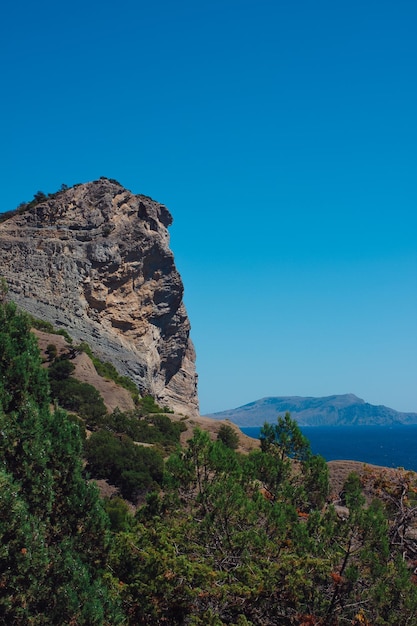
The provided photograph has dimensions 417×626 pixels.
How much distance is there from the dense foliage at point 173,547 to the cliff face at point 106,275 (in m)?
35.1

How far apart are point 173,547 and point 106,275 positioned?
4054 cm

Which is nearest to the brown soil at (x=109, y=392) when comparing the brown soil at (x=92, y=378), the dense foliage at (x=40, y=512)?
the brown soil at (x=92, y=378)

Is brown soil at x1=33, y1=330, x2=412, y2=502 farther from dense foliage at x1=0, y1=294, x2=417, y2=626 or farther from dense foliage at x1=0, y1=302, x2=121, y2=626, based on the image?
dense foliage at x1=0, y1=302, x2=121, y2=626

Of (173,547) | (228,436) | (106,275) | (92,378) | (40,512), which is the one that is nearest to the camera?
(40,512)

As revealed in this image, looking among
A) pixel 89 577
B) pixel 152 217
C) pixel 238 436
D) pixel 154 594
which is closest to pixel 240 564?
pixel 154 594

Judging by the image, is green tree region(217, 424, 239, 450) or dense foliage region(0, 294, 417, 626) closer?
dense foliage region(0, 294, 417, 626)

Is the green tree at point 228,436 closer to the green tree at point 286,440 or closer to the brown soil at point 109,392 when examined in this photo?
the brown soil at point 109,392

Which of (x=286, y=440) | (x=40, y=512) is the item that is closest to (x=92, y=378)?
(x=286, y=440)

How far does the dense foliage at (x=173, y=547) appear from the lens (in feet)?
32.4

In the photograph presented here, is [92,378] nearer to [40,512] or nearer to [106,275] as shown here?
[106,275]

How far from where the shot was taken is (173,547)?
13.1 m

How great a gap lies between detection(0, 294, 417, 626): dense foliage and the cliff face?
35.1 meters

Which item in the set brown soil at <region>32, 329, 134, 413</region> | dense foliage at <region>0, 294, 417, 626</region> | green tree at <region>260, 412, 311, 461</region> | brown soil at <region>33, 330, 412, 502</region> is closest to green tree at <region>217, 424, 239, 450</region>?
brown soil at <region>33, 330, 412, 502</region>

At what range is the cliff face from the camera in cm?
4931
